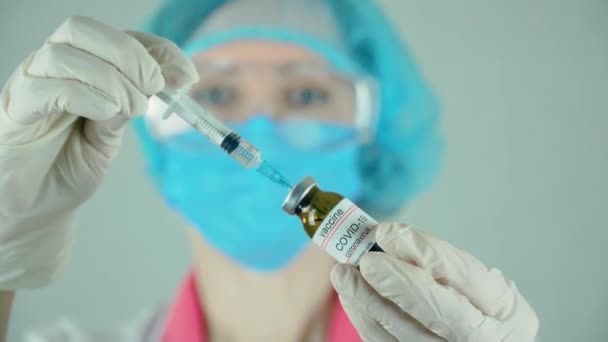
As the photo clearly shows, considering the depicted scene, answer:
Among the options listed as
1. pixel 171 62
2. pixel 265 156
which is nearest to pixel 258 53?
pixel 265 156

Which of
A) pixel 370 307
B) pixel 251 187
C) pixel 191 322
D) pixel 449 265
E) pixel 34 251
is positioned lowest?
pixel 191 322

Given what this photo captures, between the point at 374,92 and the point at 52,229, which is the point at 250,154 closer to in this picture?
the point at 52,229

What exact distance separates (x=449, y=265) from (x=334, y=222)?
0.72 feet

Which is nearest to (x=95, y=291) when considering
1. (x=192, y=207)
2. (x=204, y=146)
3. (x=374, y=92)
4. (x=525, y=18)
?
(x=192, y=207)

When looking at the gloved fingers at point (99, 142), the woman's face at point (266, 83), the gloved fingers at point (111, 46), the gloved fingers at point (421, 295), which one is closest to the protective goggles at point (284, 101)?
the woman's face at point (266, 83)

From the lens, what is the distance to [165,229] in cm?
175

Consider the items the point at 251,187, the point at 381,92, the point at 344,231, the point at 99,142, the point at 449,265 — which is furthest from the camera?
the point at 381,92

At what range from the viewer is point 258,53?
1335mm

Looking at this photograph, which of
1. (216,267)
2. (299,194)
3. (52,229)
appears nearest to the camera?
(299,194)

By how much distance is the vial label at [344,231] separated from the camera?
0.75 metres

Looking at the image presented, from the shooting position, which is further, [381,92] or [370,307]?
[381,92]

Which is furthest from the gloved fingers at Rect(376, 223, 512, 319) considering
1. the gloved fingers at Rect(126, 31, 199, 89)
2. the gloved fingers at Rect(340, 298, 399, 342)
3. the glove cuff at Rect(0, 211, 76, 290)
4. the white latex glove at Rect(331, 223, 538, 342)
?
the glove cuff at Rect(0, 211, 76, 290)

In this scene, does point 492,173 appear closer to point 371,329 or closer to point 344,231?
point 371,329

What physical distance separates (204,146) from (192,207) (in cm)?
16
